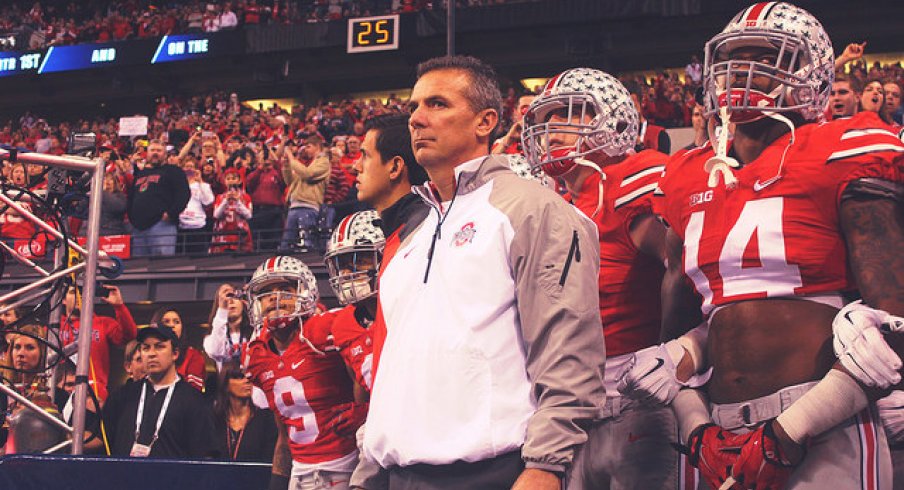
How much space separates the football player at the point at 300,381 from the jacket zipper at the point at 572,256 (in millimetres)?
2441

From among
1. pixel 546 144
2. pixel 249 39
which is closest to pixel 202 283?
pixel 546 144

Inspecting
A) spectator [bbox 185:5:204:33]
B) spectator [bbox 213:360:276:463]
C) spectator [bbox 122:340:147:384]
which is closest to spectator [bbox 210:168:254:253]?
spectator [bbox 122:340:147:384]

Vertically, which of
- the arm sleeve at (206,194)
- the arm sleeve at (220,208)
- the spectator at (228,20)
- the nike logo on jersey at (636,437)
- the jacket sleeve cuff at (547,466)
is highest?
the spectator at (228,20)

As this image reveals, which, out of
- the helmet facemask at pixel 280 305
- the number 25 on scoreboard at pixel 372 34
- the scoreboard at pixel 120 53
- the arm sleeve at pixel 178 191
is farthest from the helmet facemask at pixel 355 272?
the scoreboard at pixel 120 53

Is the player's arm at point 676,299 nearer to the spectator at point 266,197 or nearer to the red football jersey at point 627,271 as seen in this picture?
the red football jersey at point 627,271

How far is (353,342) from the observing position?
190 inches

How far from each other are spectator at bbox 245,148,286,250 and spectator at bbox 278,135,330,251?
73cm

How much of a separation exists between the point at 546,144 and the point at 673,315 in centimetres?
82

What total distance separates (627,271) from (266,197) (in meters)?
9.46

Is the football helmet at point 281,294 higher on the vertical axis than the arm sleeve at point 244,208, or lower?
lower

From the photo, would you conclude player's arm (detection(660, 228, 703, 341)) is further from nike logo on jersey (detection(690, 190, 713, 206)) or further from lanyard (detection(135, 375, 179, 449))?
lanyard (detection(135, 375, 179, 449))

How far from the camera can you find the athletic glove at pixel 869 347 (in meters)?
2.36

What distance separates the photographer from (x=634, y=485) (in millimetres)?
3314

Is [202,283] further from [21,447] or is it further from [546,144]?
[546,144]
